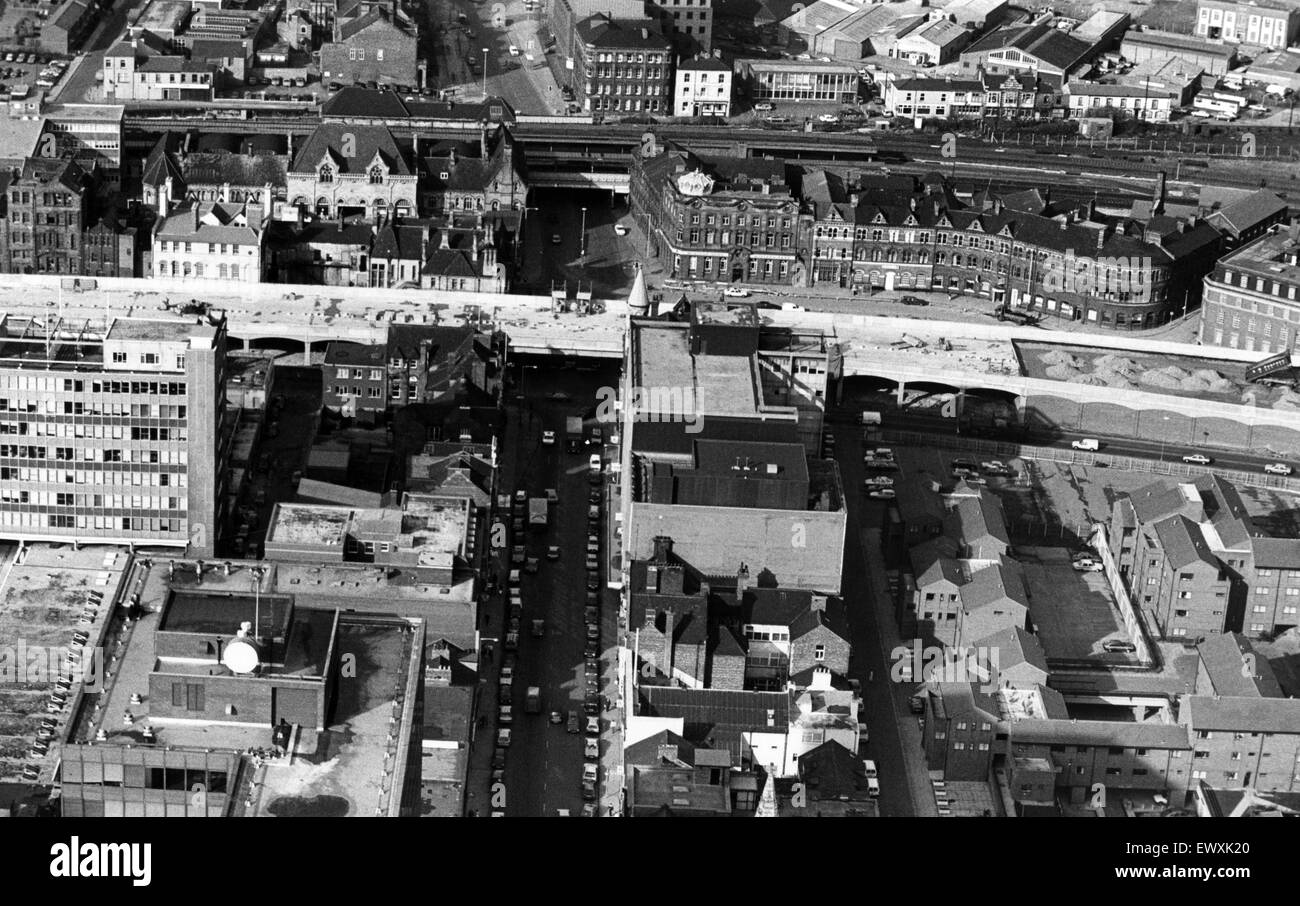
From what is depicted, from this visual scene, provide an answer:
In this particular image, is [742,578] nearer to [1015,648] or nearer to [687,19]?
[1015,648]

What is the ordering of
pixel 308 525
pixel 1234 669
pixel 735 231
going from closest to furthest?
1. pixel 1234 669
2. pixel 308 525
3. pixel 735 231

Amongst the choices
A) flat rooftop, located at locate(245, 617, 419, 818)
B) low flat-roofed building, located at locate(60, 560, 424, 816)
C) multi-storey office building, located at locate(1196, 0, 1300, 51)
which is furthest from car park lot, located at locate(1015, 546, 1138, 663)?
multi-storey office building, located at locate(1196, 0, 1300, 51)

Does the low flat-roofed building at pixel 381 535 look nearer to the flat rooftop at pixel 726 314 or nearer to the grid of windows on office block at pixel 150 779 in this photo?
the flat rooftop at pixel 726 314

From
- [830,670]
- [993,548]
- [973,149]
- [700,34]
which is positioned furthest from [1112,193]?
[830,670]

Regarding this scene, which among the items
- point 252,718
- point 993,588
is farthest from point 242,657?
point 993,588

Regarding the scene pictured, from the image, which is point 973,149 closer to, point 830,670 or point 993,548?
point 993,548

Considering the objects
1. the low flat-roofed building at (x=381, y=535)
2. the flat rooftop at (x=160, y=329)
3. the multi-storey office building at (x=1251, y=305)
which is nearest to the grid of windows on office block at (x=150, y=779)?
the low flat-roofed building at (x=381, y=535)
